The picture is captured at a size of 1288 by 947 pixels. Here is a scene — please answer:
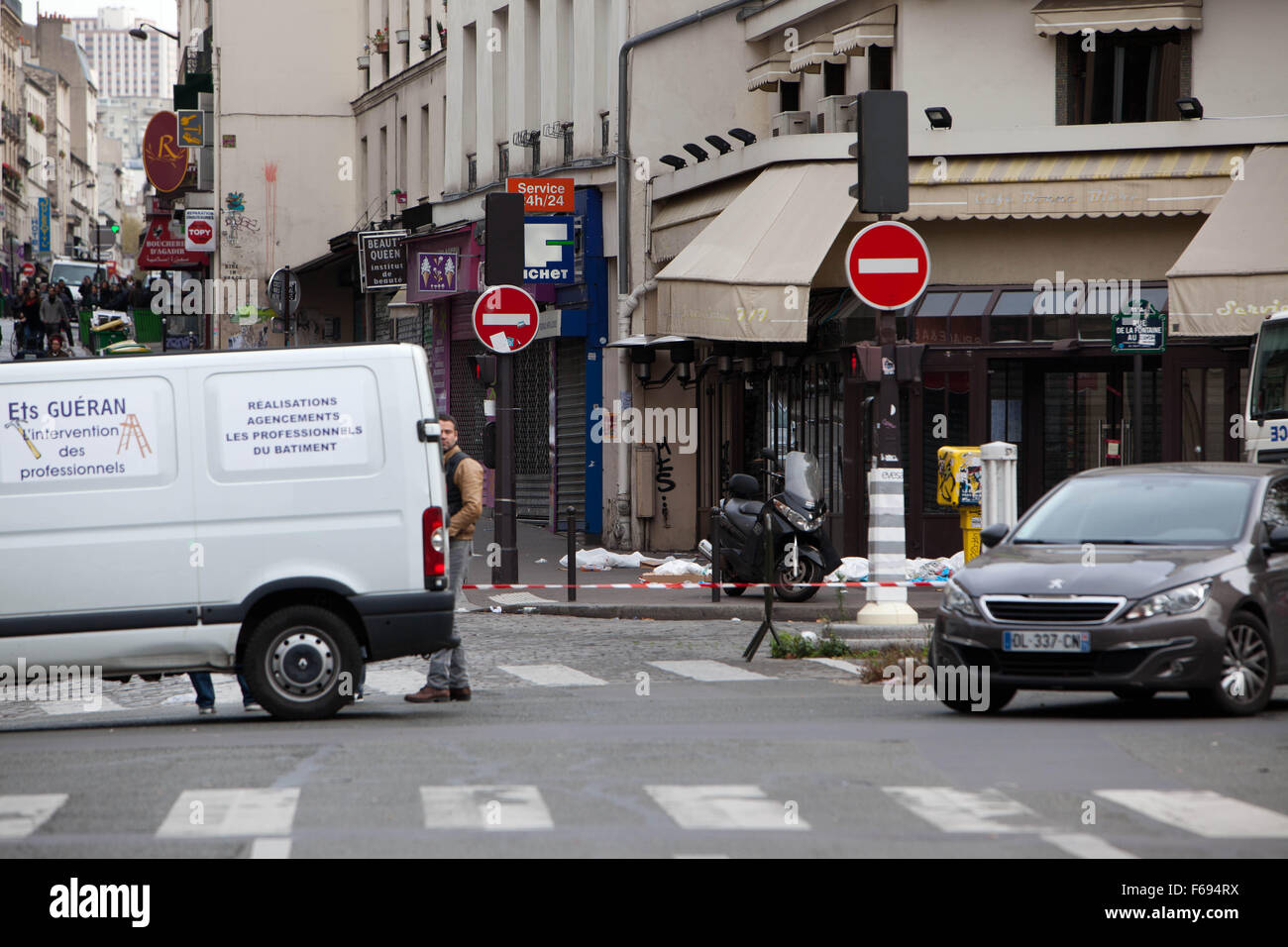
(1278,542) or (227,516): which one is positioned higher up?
(227,516)

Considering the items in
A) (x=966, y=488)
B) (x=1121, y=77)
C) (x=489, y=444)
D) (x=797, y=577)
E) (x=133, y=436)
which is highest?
(x=1121, y=77)

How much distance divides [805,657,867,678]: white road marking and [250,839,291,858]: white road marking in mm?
7510

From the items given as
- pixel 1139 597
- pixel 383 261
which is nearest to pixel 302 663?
pixel 1139 597

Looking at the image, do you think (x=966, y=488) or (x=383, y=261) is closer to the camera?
(x=966, y=488)

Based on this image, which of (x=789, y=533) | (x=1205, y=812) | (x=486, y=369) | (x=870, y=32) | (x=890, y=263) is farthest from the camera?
(x=870, y=32)

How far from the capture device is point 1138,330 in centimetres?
1994

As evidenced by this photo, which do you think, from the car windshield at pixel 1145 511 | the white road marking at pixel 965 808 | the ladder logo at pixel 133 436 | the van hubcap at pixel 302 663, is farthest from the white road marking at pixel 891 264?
the white road marking at pixel 965 808

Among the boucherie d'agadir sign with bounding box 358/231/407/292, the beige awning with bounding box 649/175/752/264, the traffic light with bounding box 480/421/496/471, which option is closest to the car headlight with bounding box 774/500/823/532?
the traffic light with bounding box 480/421/496/471

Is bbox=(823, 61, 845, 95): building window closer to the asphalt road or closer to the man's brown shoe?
the asphalt road

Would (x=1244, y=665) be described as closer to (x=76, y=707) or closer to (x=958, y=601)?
(x=958, y=601)

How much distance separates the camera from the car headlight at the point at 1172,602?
10883 mm

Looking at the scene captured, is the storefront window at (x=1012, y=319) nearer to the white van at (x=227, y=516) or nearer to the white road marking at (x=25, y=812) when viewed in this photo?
the white van at (x=227, y=516)

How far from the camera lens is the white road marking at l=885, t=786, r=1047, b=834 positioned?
7.67 metres

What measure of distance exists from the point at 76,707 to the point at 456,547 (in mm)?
3030
